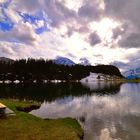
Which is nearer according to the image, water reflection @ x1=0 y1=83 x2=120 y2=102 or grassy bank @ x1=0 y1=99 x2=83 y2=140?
grassy bank @ x1=0 y1=99 x2=83 y2=140

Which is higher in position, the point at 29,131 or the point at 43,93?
the point at 43,93

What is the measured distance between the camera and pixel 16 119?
1483 inches

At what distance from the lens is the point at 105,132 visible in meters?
38.1

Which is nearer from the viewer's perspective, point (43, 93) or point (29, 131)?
point (29, 131)

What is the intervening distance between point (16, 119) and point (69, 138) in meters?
11.3

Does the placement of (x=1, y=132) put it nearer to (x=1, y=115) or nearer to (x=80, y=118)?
(x=1, y=115)

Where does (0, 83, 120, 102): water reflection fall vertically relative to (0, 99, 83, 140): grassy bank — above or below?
above

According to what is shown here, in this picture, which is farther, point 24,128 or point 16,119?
point 16,119

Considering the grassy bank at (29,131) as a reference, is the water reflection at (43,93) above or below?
above

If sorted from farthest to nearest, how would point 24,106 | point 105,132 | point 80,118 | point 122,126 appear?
point 24,106, point 80,118, point 122,126, point 105,132

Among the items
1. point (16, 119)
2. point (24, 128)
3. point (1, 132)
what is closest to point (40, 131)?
point (24, 128)

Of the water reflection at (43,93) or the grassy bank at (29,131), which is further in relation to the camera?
the water reflection at (43,93)

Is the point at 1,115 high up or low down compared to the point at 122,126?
up

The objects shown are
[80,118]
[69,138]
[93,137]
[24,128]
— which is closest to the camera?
[69,138]
